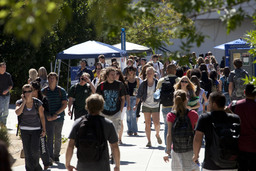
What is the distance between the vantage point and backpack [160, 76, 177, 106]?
10836 millimetres

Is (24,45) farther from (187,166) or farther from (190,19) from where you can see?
(190,19)

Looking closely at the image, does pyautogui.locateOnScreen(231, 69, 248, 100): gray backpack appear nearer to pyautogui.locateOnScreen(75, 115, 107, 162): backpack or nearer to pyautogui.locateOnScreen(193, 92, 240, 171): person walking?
pyautogui.locateOnScreen(193, 92, 240, 171): person walking

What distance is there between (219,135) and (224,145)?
0.42 feet

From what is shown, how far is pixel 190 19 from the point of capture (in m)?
4.75

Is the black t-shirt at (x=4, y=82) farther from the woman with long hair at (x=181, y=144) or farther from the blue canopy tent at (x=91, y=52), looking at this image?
the woman with long hair at (x=181, y=144)

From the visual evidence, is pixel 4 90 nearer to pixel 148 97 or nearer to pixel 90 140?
pixel 148 97

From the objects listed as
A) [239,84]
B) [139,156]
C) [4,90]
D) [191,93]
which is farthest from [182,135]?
[4,90]

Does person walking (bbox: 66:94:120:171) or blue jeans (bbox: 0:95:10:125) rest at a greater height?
person walking (bbox: 66:94:120:171)

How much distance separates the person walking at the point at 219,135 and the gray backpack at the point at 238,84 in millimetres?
6812

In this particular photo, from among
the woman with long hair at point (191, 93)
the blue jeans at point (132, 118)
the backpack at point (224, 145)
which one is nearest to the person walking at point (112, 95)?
the woman with long hair at point (191, 93)

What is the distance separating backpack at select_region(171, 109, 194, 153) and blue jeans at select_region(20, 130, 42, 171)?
2655 mm

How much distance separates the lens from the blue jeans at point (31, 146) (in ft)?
28.5

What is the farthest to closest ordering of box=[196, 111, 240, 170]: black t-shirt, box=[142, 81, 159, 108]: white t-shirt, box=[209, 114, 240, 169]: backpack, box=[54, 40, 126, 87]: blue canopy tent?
box=[54, 40, 126, 87]: blue canopy tent < box=[142, 81, 159, 108]: white t-shirt < box=[196, 111, 240, 170]: black t-shirt < box=[209, 114, 240, 169]: backpack

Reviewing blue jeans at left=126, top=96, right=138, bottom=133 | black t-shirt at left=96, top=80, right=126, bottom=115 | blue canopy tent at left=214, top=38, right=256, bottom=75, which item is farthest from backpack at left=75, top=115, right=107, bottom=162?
blue canopy tent at left=214, top=38, right=256, bottom=75
